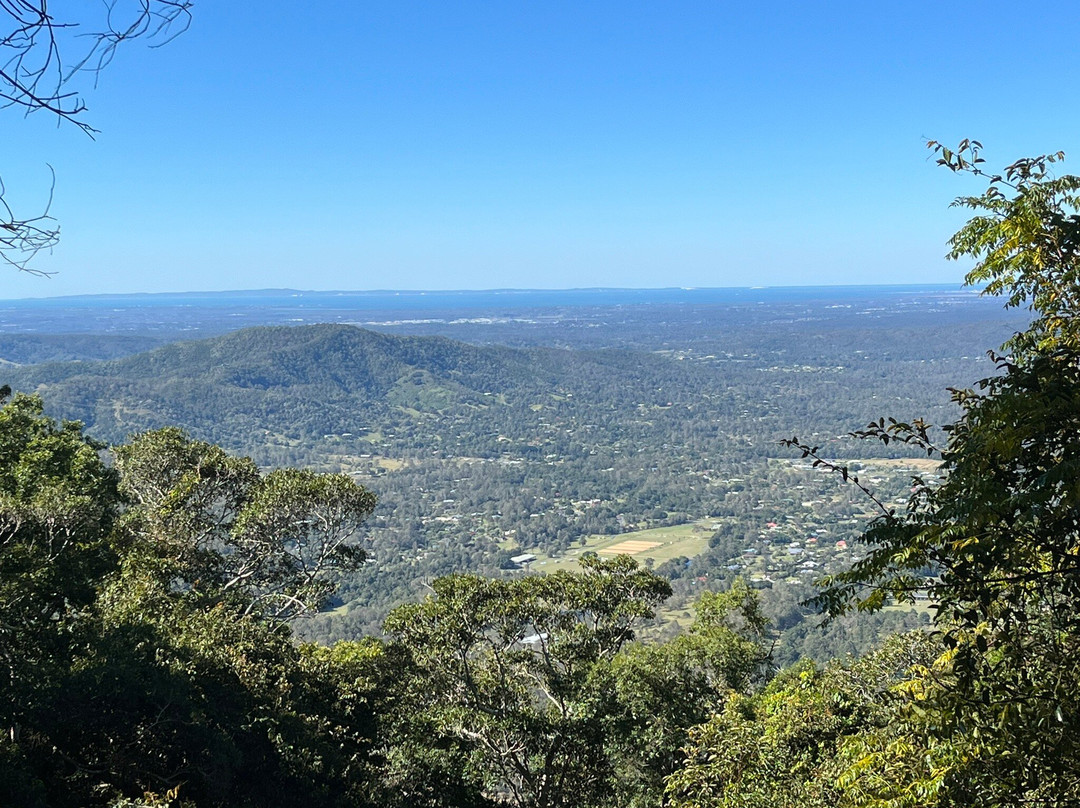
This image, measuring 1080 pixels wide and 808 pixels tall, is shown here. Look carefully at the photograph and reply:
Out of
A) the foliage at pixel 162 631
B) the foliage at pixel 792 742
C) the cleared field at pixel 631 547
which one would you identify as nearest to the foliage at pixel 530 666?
the foliage at pixel 162 631

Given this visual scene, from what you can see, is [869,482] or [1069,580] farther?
[869,482]

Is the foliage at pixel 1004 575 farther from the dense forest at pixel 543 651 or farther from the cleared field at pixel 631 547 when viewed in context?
the cleared field at pixel 631 547

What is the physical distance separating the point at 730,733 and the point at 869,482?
81.3 meters

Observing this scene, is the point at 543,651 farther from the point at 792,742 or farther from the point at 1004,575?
the point at 1004,575

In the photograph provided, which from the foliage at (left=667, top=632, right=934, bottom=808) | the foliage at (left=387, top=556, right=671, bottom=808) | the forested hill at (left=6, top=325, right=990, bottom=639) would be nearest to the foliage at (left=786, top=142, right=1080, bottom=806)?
the foliage at (left=667, top=632, right=934, bottom=808)

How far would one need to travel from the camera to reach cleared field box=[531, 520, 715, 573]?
222 feet

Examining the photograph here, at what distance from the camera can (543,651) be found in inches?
496

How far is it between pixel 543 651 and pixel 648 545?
2499 inches

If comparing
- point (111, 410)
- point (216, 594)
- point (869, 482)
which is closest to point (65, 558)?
point (216, 594)

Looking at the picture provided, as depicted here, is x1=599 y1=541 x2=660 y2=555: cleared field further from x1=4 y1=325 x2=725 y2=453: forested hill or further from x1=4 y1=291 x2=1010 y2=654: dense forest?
x1=4 y1=325 x2=725 y2=453: forested hill

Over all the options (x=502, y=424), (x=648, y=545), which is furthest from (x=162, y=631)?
(x=502, y=424)

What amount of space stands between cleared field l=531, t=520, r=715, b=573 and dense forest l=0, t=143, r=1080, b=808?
5115cm

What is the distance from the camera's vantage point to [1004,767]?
12.6ft

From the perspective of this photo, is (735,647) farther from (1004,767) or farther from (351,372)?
(351,372)
